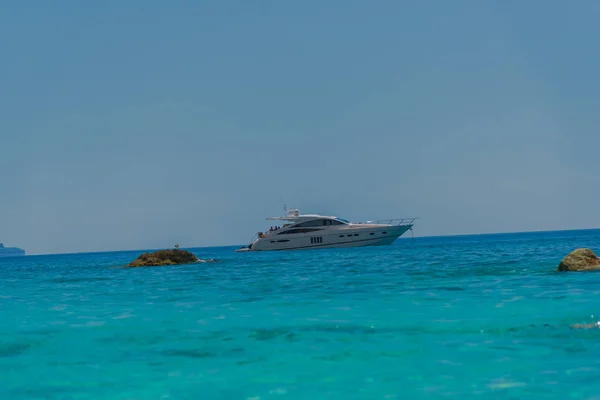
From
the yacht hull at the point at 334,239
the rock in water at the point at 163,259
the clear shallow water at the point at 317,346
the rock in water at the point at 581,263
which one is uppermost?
the yacht hull at the point at 334,239

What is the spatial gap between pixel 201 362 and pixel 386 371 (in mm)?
2486

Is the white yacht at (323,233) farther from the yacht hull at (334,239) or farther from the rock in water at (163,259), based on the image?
the rock in water at (163,259)

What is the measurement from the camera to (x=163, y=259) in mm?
39156

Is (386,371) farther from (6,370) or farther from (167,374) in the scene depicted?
(6,370)

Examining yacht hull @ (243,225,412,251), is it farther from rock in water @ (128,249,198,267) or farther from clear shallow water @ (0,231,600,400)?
clear shallow water @ (0,231,600,400)

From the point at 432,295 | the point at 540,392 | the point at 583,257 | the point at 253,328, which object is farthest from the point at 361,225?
the point at 540,392

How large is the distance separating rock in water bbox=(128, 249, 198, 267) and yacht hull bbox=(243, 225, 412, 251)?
28.8 metres

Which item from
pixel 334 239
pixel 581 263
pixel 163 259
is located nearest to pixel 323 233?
pixel 334 239

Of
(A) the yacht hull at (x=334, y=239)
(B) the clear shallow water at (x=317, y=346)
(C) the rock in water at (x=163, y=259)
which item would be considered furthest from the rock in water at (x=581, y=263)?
(A) the yacht hull at (x=334, y=239)

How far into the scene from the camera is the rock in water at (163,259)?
38.9m

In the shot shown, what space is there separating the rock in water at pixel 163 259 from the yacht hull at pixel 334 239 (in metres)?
28.8

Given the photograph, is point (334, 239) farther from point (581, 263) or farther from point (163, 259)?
point (581, 263)

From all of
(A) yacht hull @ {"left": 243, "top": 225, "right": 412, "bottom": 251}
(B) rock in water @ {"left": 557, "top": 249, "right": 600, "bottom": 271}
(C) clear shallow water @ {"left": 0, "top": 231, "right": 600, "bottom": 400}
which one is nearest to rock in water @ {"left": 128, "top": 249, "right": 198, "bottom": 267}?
(C) clear shallow water @ {"left": 0, "top": 231, "right": 600, "bottom": 400}

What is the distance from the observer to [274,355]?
850 cm
